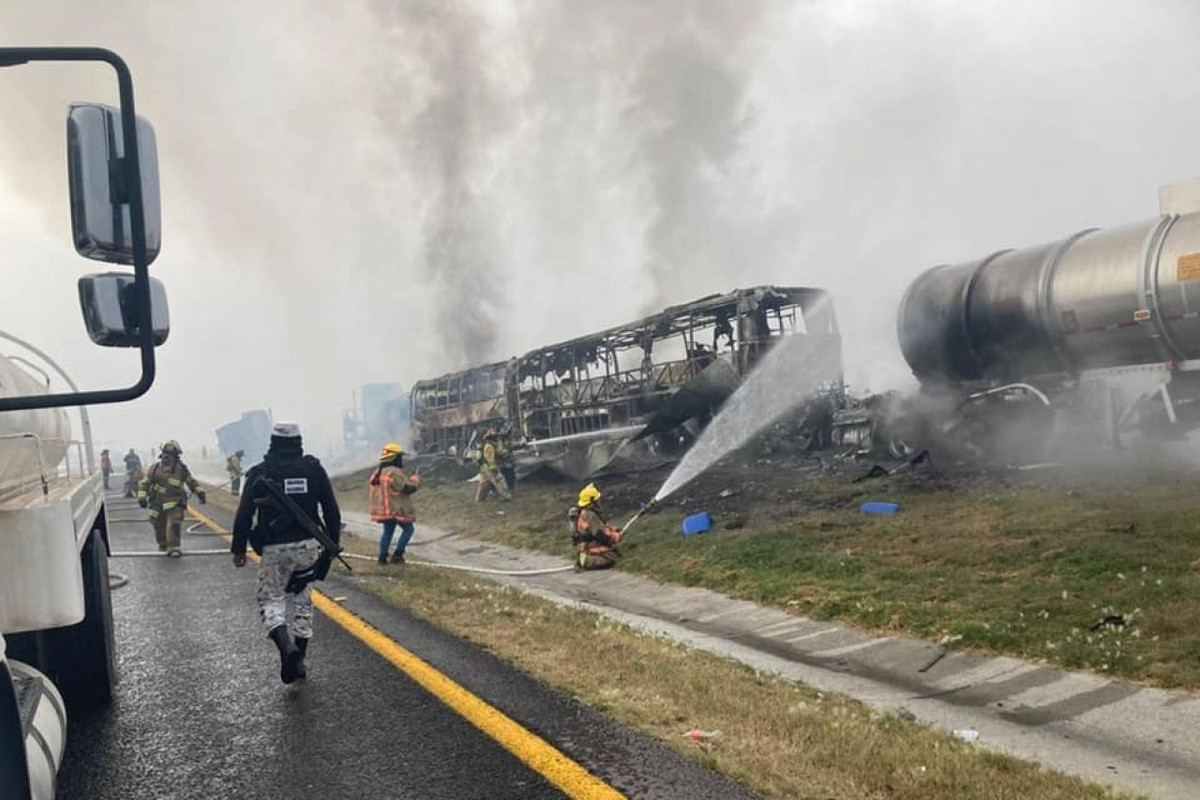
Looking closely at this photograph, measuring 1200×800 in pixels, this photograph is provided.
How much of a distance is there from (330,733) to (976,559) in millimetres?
6527

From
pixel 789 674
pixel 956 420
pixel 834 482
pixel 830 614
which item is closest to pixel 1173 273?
pixel 956 420

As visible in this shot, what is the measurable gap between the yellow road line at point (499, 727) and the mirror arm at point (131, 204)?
208cm

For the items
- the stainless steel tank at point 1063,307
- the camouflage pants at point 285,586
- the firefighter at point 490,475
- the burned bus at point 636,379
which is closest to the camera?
the camouflage pants at point 285,586

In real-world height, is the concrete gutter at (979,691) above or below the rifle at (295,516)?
below

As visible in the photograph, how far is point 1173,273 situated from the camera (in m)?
10.5

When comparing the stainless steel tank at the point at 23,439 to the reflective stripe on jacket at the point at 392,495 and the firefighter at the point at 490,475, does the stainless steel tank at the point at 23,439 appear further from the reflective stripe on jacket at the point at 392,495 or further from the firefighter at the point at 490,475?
the firefighter at the point at 490,475

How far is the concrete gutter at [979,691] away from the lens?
449 centimetres

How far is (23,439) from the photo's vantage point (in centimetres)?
312

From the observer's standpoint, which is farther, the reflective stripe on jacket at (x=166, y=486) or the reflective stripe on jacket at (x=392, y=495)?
the reflective stripe on jacket at (x=166, y=486)

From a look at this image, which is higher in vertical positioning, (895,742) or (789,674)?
(895,742)

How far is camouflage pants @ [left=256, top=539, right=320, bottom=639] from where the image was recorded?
17.3 ft

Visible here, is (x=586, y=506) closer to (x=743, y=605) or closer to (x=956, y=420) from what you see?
(x=743, y=605)

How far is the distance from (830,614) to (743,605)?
48.4 inches

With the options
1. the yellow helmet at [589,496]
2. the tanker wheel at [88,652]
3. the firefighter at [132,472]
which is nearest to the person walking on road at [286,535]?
the tanker wheel at [88,652]
